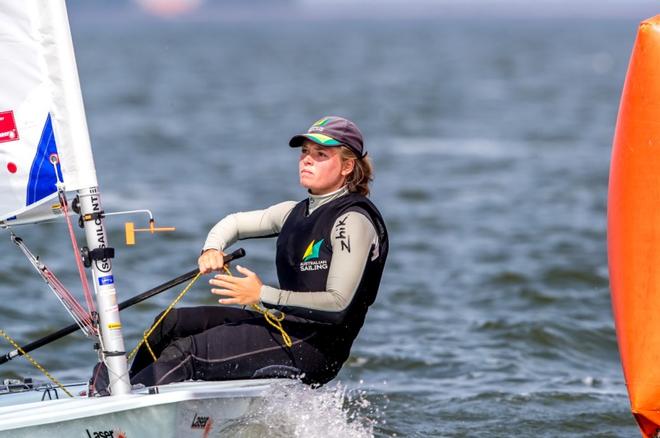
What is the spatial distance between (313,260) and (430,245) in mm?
7169

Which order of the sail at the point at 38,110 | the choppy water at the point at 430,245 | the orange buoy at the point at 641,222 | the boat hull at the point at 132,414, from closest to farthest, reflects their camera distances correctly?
the boat hull at the point at 132,414, the sail at the point at 38,110, the orange buoy at the point at 641,222, the choppy water at the point at 430,245

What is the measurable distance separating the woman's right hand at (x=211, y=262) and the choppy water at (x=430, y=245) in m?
0.56

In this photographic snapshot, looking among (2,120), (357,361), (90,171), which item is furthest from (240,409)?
(357,361)

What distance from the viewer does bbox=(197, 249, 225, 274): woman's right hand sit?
13.8ft

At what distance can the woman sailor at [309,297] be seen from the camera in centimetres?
407

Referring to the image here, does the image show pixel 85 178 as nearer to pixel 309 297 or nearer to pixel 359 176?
pixel 309 297

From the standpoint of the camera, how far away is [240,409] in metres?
4.05

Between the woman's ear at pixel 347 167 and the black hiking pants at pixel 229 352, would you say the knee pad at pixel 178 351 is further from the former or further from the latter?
the woman's ear at pixel 347 167

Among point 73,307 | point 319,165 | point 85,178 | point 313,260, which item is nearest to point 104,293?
point 73,307

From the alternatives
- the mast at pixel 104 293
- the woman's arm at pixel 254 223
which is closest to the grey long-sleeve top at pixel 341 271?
the woman's arm at pixel 254 223

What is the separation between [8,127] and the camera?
13.1ft

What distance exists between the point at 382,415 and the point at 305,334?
156 centimetres

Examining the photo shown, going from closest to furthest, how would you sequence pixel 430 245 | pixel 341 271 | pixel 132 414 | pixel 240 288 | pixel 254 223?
pixel 132 414 < pixel 240 288 < pixel 341 271 < pixel 254 223 < pixel 430 245

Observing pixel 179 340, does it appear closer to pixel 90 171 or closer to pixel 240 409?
pixel 240 409
